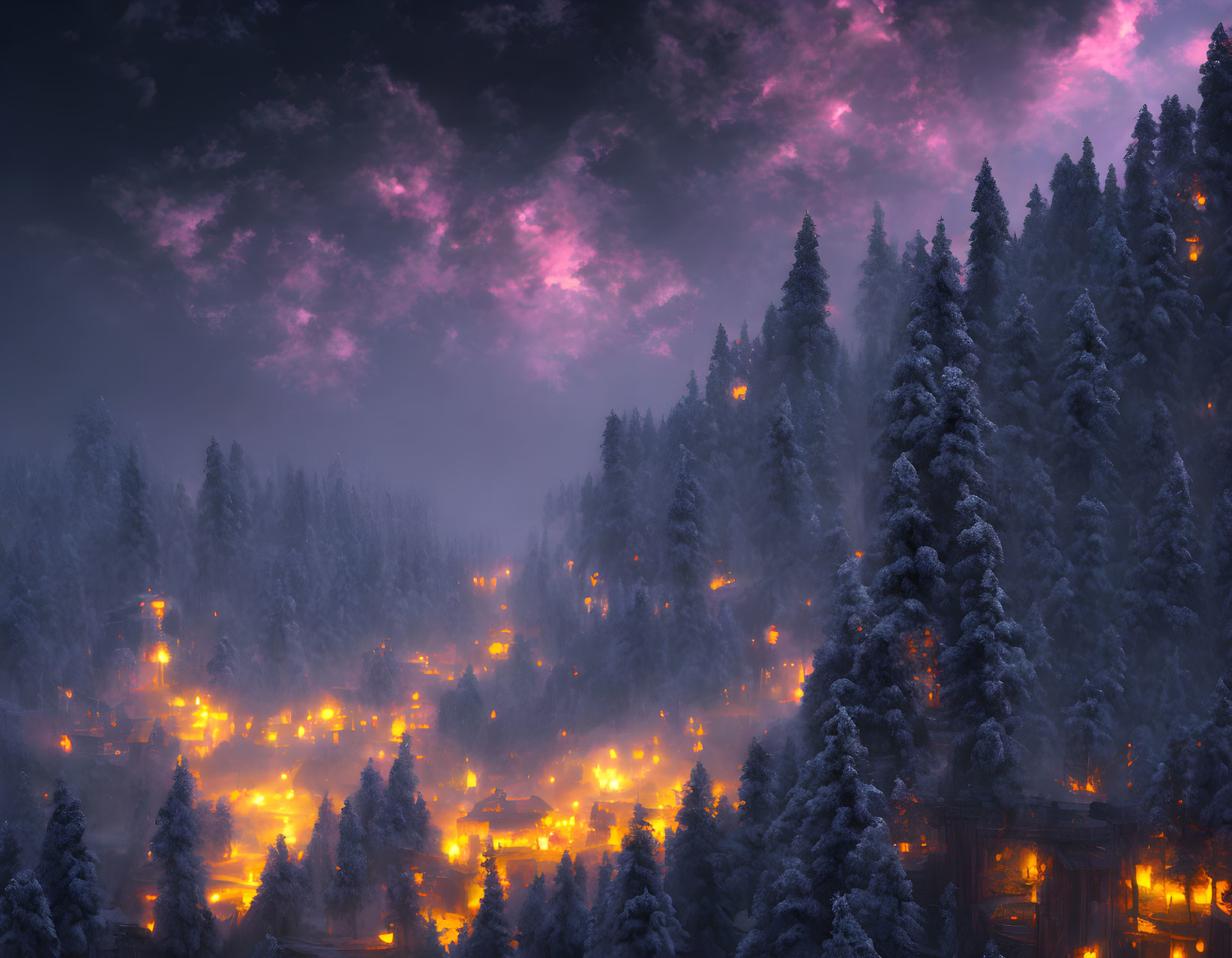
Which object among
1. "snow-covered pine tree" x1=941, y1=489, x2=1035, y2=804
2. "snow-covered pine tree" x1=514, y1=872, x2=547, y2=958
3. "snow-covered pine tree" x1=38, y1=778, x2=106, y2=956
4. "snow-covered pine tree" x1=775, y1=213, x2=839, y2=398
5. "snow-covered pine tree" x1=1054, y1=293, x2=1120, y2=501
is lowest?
"snow-covered pine tree" x1=514, y1=872, x2=547, y2=958

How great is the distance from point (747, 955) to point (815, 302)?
4787 centimetres

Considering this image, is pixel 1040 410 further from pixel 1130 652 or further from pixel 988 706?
pixel 988 706

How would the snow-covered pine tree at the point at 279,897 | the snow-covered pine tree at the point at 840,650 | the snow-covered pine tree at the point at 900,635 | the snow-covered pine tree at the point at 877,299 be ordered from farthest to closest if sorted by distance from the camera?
the snow-covered pine tree at the point at 877,299, the snow-covered pine tree at the point at 279,897, the snow-covered pine tree at the point at 840,650, the snow-covered pine tree at the point at 900,635

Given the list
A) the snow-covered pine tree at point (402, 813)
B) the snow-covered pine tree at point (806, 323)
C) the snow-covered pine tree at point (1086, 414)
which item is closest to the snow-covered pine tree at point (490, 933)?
the snow-covered pine tree at point (402, 813)

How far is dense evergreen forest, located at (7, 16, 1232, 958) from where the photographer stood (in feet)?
100

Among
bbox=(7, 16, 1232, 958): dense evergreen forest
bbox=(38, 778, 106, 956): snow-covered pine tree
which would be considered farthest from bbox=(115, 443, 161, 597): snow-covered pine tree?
bbox=(38, 778, 106, 956): snow-covered pine tree

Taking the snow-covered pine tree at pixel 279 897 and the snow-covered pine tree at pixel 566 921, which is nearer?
the snow-covered pine tree at pixel 566 921

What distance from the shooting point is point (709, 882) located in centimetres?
3738

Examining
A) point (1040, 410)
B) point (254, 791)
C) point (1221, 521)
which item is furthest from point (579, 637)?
point (1221, 521)

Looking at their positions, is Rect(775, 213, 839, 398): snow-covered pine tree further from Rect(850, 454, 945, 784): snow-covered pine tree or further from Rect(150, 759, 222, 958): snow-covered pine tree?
Rect(150, 759, 222, 958): snow-covered pine tree

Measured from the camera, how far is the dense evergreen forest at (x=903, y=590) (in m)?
30.5

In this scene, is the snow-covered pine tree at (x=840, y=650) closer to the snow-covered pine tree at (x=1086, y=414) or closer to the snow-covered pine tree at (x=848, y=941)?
the snow-covered pine tree at (x=848, y=941)

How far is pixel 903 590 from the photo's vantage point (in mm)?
32594

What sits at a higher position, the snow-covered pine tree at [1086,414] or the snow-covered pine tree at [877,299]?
the snow-covered pine tree at [877,299]
